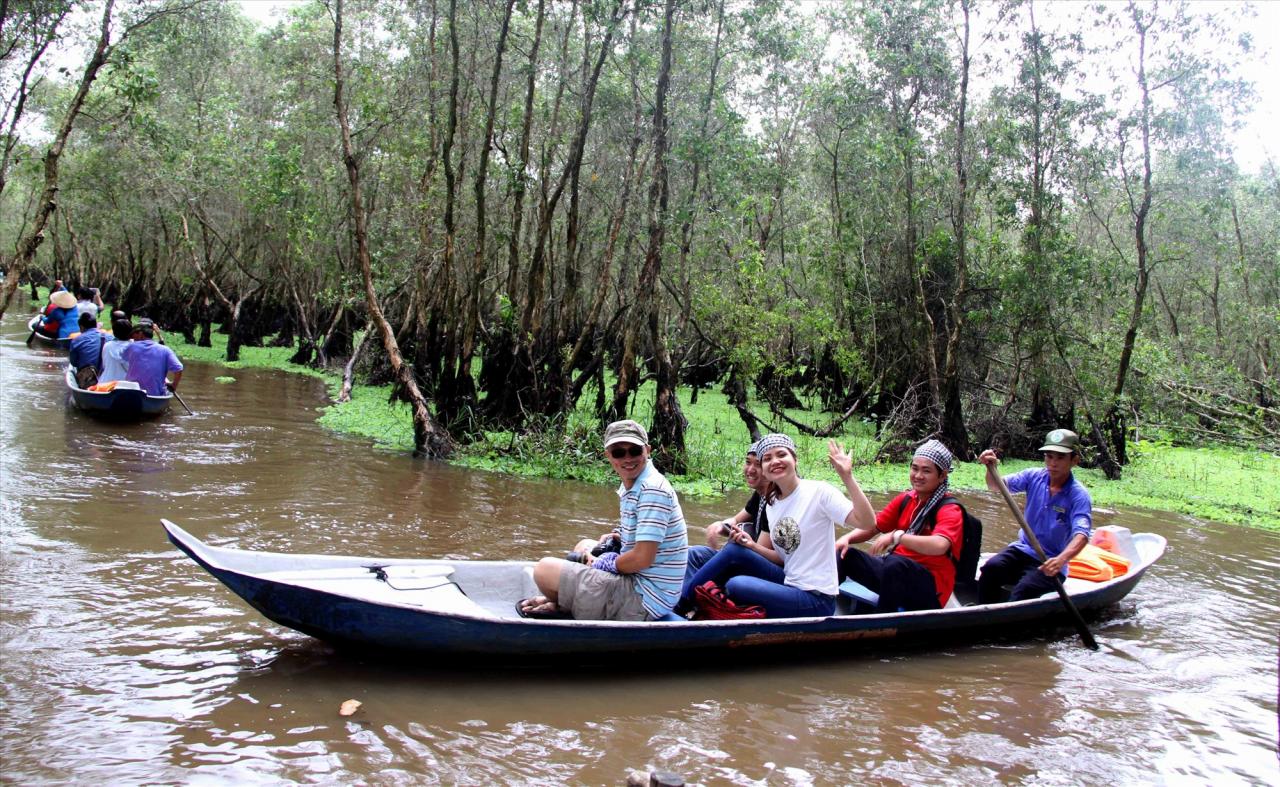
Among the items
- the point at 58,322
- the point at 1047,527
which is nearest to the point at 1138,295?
the point at 1047,527

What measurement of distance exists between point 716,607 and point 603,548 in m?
0.69

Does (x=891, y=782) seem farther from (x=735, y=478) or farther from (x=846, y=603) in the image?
(x=735, y=478)

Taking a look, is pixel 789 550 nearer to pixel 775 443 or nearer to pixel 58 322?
pixel 775 443

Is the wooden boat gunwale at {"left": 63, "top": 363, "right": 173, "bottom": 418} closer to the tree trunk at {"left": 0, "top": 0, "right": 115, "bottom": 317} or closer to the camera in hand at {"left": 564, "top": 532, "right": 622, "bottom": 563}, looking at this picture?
the tree trunk at {"left": 0, "top": 0, "right": 115, "bottom": 317}

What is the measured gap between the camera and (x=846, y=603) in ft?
18.8

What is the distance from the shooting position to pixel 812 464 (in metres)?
12.0

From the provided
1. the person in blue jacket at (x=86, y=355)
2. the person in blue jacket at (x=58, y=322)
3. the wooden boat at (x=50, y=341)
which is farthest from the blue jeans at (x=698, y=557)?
the person in blue jacket at (x=58, y=322)

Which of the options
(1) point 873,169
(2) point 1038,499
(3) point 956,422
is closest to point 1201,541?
(2) point 1038,499

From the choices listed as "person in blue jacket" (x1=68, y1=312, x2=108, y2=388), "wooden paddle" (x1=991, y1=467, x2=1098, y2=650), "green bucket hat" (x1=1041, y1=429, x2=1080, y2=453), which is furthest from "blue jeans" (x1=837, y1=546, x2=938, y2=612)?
"person in blue jacket" (x1=68, y1=312, x2=108, y2=388)

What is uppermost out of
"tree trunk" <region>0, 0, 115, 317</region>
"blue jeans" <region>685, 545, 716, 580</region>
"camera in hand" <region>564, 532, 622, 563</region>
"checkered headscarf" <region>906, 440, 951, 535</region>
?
"tree trunk" <region>0, 0, 115, 317</region>

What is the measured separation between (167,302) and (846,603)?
28.8 m

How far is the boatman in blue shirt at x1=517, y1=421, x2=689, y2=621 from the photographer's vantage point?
14.8 ft

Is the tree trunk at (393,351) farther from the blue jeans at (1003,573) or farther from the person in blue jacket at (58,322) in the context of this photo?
the person in blue jacket at (58,322)

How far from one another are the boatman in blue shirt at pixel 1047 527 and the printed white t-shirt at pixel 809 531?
4.27ft
